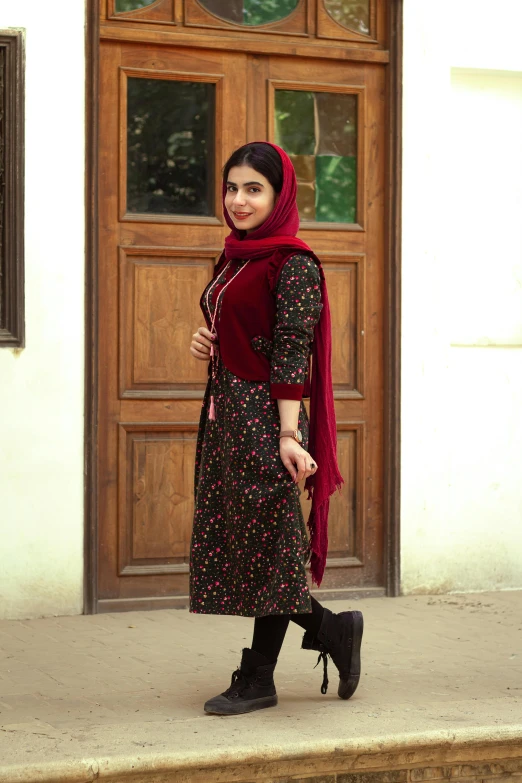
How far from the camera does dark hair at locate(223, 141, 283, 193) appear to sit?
439 cm

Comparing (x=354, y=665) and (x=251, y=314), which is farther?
(x=354, y=665)

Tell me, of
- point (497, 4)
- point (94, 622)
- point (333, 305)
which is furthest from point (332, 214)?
point (94, 622)

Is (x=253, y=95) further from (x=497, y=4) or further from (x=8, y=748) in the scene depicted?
(x=8, y=748)

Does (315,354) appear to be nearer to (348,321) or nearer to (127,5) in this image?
(348,321)

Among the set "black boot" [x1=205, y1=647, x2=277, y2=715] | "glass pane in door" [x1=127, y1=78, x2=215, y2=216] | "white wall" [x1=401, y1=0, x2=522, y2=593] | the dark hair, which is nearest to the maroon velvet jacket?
the dark hair

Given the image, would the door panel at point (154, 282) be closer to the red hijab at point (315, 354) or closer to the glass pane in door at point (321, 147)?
the glass pane in door at point (321, 147)

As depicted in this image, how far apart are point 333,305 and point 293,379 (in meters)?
2.58

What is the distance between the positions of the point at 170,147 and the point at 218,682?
109 inches

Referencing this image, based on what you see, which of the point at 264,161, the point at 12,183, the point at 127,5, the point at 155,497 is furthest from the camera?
the point at 155,497

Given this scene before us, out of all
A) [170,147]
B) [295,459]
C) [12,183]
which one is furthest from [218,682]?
[170,147]

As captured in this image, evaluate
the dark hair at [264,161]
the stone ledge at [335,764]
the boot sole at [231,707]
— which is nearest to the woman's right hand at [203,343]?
the dark hair at [264,161]

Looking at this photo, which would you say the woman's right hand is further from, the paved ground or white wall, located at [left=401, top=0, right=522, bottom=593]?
white wall, located at [left=401, top=0, right=522, bottom=593]

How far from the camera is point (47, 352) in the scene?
243 inches

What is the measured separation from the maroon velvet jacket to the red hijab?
5 centimetres
